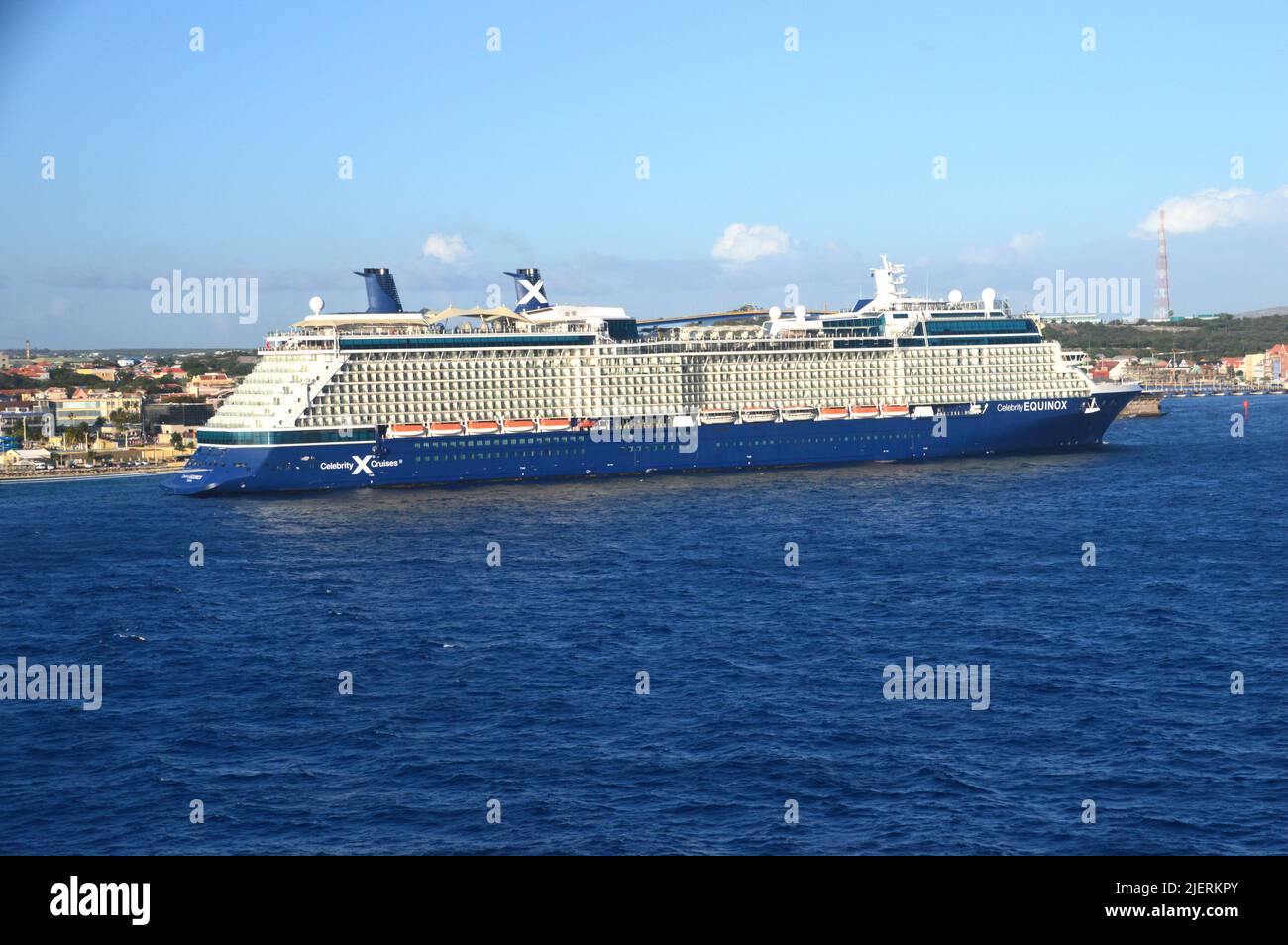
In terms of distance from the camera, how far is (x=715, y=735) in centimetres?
3158

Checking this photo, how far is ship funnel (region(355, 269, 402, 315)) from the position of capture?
315 ft

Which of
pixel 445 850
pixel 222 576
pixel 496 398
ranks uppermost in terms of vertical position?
pixel 496 398

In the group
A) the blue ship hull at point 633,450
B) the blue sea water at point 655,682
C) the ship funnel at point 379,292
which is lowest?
the blue sea water at point 655,682

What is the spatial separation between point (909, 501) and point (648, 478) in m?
21.4

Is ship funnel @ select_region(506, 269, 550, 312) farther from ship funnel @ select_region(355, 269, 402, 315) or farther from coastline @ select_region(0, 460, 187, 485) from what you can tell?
coastline @ select_region(0, 460, 187, 485)

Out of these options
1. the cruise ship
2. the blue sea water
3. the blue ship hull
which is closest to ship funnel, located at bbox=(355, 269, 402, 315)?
the cruise ship

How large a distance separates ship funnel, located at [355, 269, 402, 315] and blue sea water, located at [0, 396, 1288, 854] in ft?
92.9

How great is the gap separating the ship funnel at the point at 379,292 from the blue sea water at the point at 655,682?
2831 centimetres

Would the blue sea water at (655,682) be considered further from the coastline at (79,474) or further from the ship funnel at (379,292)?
the coastline at (79,474)

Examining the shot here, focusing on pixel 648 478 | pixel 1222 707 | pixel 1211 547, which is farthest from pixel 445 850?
pixel 648 478

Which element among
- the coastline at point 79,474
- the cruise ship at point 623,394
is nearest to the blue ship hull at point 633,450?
the cruise ship at point 623,394

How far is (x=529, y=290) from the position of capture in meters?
104

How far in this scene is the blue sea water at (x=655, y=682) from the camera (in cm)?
2620

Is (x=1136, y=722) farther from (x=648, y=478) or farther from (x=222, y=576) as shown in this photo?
(x=648, y=478)
